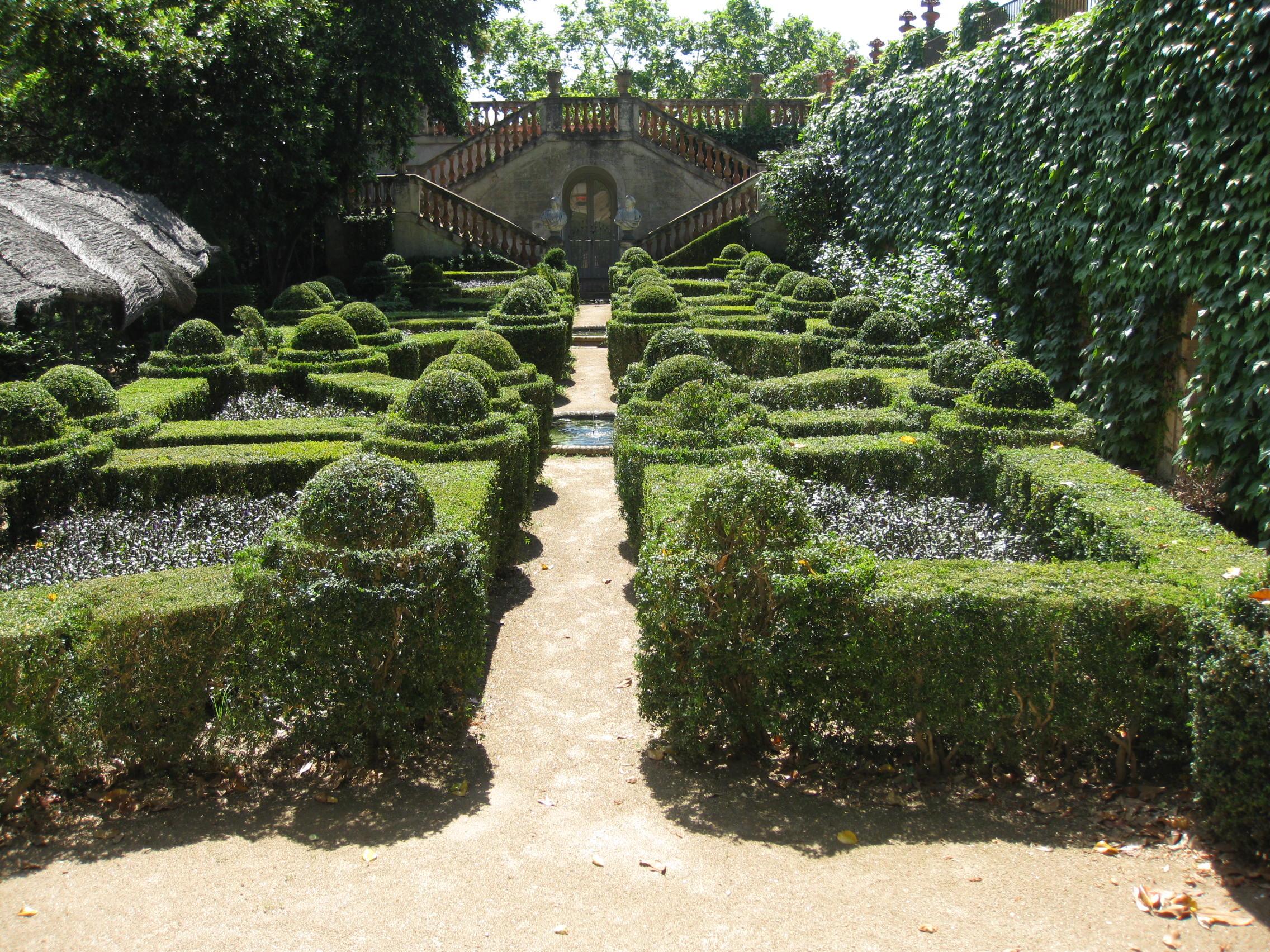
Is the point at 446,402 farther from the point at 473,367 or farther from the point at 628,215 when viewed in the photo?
the point at 628,215

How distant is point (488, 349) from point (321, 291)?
7735 mm

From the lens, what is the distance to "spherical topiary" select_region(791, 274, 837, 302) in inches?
638

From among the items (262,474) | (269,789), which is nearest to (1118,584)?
(269,789)

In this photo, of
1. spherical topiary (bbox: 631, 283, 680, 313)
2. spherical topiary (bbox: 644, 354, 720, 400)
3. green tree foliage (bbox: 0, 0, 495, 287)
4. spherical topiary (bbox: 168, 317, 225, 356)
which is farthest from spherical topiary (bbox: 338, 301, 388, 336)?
spherical topiary (bbox: 644, 354, 720, 400)

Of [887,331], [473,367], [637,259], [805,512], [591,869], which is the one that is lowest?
[591,869]

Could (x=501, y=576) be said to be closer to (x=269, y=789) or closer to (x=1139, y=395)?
(x=269, y=789)

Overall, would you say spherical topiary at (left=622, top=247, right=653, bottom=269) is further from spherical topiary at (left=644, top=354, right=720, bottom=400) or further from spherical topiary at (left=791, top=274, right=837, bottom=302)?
spherical topiary at (left=644, top=354, right=720, bottom=400)

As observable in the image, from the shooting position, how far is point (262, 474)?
8.71 meters

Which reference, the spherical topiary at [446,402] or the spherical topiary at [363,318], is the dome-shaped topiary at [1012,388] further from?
the spherical topiary at [363,318]

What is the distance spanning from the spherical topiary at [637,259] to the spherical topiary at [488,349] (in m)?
12.4

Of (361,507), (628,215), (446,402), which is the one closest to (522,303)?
(446,402)

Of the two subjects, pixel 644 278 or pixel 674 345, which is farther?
pixel 644 278

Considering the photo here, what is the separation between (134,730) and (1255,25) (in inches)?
364

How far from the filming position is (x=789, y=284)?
17.6m
